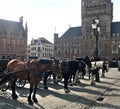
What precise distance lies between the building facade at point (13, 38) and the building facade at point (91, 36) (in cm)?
1414

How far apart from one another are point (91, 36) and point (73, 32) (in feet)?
29.0

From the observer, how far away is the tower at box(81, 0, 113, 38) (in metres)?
91.1

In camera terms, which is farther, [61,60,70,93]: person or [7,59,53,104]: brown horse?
[61,60,70,93]: person

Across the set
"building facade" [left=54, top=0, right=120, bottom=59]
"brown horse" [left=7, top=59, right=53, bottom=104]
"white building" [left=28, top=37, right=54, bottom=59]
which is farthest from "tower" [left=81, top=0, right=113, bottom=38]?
"brown horse" [left=7, top=59, right=53, bottom=104]

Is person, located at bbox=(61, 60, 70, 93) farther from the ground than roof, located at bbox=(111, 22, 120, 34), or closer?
closer

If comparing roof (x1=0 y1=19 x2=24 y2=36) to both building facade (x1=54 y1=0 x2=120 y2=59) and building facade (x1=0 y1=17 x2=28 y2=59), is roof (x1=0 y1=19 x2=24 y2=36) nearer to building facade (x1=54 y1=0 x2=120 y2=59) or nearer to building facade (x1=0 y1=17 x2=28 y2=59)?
building facade (x1=0 y1=17 x2=28 y2=59)

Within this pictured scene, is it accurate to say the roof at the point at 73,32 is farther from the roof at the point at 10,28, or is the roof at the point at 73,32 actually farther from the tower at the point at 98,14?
the roof at the point at 10,28

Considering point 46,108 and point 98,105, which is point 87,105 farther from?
point 46,108

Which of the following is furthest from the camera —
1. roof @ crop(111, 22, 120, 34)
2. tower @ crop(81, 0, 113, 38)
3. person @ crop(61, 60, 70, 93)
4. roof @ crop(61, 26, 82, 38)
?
roof @ crop(61, 26, 82, 38)

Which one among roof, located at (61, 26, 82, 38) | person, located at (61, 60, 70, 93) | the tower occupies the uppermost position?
the tower

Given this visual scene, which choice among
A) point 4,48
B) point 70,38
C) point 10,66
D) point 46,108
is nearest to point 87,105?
point 46,108

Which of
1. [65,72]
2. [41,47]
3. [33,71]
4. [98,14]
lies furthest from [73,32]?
[33,71]

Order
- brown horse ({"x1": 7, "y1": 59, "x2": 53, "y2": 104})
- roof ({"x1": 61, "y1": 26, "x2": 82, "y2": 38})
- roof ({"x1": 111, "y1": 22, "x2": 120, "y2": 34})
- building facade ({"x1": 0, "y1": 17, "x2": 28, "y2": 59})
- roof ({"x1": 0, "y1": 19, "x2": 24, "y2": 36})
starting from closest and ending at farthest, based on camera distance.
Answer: brown horse ({"x1": 7, "y1": 59, "x2": 53, "y2": 104}) → building facade ({"x1": 0, "y1": 17, "x2": 28, "y2": 59}) → roof ({"x1": 0, "y1": 19, "x2": 24, "y2": 36}) → roof ({"x1": 111, "y1": 22, "x2": 120, "y2": 34}) → roof ({"x1": 61, "y1": 26, "x2": 82, "y2": 38})

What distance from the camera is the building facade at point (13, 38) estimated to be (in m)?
84.0
